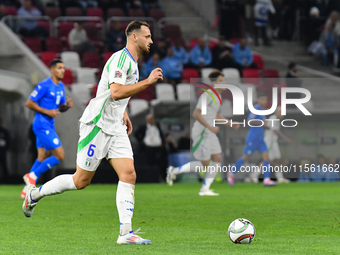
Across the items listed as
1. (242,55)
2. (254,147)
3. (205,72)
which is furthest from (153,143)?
(242,55)

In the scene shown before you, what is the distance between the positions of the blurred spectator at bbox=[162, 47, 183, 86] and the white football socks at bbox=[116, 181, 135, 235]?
1294 centimetres

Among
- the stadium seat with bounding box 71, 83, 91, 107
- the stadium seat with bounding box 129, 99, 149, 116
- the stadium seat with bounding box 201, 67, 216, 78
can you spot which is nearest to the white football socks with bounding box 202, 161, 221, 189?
the stadium seat with bounding box 129, 99, 149, 116

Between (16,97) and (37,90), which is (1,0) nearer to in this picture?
(16,97)

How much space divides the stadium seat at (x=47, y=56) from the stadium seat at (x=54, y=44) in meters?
0.84

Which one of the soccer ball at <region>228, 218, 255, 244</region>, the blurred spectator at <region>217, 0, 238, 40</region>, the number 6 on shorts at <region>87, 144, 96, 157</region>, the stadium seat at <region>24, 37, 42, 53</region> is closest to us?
the soccer ball at <region>228, 218, 255, 244</region>

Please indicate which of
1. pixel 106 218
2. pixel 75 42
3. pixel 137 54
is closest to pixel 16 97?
pixel 75 42

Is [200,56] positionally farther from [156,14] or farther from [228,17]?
[228,17]

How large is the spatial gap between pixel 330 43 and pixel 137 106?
8.48m

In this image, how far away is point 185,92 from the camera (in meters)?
18.0

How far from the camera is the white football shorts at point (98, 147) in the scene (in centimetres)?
598

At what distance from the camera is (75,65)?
730 inches

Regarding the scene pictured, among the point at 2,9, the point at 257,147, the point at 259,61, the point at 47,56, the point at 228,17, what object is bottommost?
the point at 257,147

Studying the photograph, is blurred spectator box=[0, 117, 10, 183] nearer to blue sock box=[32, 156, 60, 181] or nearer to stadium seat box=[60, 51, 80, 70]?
stadium seat box=[60, 51, 80, 70]

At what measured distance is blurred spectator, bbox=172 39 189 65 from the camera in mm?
19234
